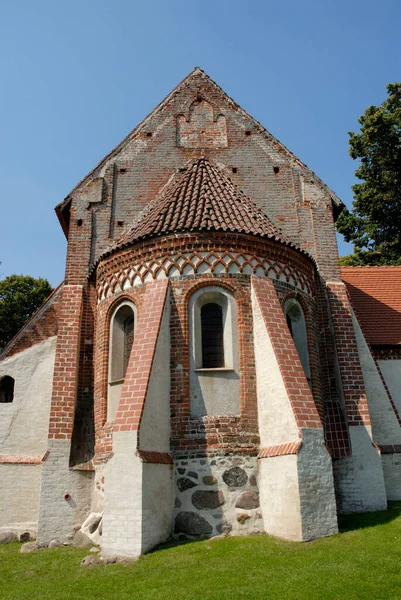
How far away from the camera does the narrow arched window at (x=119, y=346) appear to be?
11773 millimetres

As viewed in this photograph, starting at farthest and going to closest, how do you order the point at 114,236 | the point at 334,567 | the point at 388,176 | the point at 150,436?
the point at 388,176
the point at 114,236
the point at 150,436
the point at 334,567

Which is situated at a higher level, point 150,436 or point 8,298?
point 8,298

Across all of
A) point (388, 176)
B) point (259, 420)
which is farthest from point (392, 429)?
point (388, 176)

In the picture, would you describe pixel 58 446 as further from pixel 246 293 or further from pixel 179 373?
pixel 246 293

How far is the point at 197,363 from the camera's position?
35.8ft

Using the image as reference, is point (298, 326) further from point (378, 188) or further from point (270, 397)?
point (378, 188)

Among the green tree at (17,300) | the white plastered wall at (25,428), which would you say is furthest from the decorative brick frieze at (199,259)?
the green tree at (17,300)

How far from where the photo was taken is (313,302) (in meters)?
13.3

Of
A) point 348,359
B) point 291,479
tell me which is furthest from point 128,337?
point 348,359

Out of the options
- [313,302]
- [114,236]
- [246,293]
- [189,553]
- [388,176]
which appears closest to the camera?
[189,553]

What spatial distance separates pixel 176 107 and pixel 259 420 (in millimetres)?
10683

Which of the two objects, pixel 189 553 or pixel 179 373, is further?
pixel 179 373

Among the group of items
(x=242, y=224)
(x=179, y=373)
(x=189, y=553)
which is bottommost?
(x=189, y=553)

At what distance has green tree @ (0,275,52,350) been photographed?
117 ft
